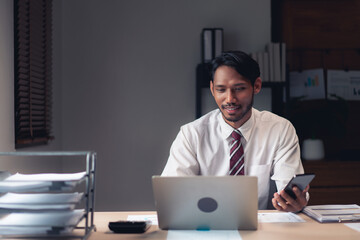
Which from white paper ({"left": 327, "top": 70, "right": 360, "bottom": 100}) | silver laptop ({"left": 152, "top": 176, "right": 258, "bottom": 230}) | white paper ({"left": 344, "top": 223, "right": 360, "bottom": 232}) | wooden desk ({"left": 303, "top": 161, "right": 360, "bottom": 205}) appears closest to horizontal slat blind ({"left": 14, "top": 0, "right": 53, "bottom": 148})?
silver laptop ({"left": 152, "top": 176, "right": 258, "bottom": 230})

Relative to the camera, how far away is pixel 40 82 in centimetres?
250

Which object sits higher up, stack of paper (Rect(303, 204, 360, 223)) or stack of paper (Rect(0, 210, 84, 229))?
stack of paper (Rect(0, 210, 84, 229))

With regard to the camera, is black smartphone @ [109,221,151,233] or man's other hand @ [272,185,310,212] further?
man's other hand @ [272,185,310,212]

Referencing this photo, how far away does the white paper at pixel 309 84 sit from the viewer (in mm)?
3381

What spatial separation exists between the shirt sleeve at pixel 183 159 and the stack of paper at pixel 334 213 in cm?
62

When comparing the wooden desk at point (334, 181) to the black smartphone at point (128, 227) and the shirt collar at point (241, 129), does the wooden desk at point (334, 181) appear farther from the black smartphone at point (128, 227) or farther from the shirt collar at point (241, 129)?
the black smartphone at point (128, 227)

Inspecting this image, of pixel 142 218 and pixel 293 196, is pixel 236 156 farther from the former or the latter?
pixel 142 218

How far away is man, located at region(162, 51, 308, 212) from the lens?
1.97 m

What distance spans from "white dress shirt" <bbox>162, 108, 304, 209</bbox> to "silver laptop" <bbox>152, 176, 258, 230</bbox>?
658 mm

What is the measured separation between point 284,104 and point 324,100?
1.12 ft

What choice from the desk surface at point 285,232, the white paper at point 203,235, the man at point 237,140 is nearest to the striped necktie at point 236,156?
the man at point 237,140

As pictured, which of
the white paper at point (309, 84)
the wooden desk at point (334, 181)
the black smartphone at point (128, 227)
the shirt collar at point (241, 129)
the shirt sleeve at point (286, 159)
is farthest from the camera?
the white paper at point (309, 84)

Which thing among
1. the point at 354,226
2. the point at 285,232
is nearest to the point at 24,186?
the point at 285,232

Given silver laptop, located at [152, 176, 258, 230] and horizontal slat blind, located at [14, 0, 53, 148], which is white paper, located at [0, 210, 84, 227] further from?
horizontal slat blind, located at [14, 0, 53, 148]
